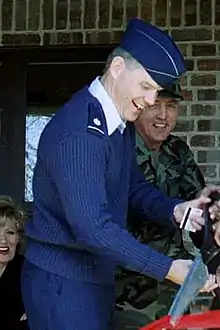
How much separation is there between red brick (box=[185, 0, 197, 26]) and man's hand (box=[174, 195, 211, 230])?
2.24 meters

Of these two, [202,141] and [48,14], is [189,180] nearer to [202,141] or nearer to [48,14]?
[202,141]

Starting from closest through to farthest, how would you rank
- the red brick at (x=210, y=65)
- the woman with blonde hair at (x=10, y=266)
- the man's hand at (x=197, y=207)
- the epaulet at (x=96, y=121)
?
1. the epaulet at (x=96, y=121)
2. the man's hand at (x=197, y=207)
3. the woman with blonde hair at (x=10, y=266)
4. the red brick at (x=210, y=65)

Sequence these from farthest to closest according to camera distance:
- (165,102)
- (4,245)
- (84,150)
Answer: (4,245) < (165,102) < (84,150)

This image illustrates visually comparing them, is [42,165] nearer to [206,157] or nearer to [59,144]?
[59,144]

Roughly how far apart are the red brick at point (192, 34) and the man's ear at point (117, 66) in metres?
2.38

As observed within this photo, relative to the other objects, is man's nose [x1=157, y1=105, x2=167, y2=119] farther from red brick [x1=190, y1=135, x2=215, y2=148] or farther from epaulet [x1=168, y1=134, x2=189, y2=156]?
red brick [x1=190, y1=135, x2=215, y2=148]

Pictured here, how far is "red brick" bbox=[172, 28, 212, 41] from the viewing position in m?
5.09

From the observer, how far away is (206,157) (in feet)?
16.7

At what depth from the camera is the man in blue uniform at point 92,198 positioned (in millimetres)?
2613

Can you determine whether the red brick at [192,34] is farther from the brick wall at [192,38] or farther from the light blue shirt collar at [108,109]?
the light blue shirt collar at [108,109]

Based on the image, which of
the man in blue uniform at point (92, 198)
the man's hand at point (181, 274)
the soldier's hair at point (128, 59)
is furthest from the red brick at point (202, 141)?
the man's hand at point (181, 274)

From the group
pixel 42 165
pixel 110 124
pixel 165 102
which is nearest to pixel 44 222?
pixel 42 165

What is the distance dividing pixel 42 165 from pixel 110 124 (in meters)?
0.23

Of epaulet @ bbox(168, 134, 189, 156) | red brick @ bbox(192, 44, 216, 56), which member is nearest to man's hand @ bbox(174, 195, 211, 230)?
epaulet @ bbox(168, 134, 189, 156)
